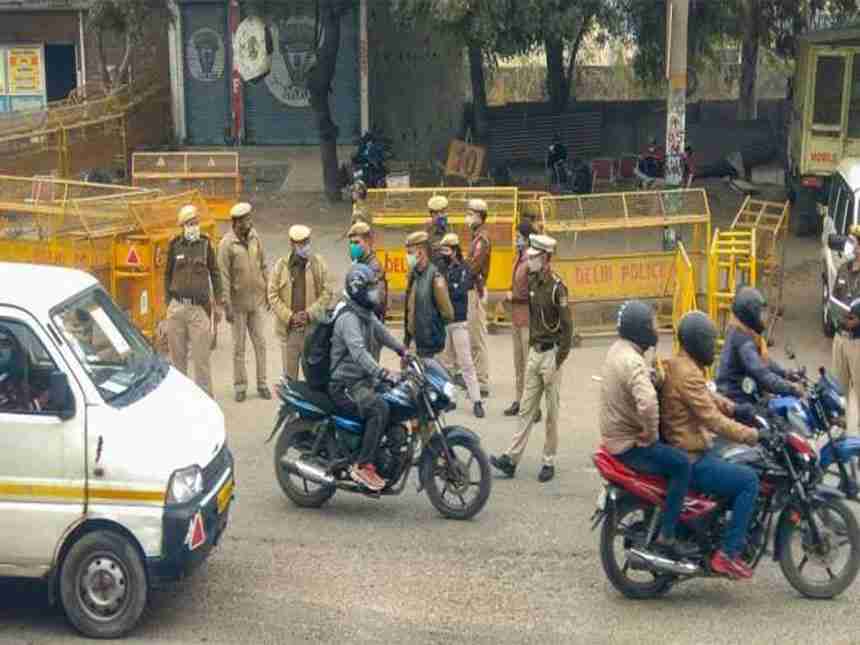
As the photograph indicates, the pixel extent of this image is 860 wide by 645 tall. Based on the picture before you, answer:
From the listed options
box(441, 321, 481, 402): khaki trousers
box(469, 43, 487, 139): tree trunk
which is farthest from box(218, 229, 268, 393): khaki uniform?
box(469, 43, 487, 139): tree trunk

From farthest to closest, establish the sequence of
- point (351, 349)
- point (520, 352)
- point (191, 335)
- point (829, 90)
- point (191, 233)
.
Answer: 1. point (829, 90)
2. point (520, 352)
3. point (191, 335)
4. point (191, 233)
5. point (351, 349)

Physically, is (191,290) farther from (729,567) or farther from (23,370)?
(729,567)

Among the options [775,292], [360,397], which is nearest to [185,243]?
[360,397]

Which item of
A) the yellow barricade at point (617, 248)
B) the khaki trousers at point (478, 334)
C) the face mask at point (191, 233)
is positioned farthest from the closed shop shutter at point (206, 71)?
the face mask at point (191, 233)

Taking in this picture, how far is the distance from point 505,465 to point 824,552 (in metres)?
2.97

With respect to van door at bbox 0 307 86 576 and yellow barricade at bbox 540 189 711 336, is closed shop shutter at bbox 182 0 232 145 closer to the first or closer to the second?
yellow barricade at bbox 540 189 711 336

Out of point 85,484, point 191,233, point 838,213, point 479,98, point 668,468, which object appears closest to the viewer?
point 85,484

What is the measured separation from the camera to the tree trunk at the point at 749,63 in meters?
24.8

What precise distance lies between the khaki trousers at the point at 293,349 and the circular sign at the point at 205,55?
Answer: 1725cm

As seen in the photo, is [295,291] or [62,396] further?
[295,291]

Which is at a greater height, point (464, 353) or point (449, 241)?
point (449, 241)

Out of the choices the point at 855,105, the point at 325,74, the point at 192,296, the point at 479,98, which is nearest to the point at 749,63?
the point at 479,98

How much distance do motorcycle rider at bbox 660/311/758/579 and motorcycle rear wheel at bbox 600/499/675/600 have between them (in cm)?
35

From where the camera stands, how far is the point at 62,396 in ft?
24.6
